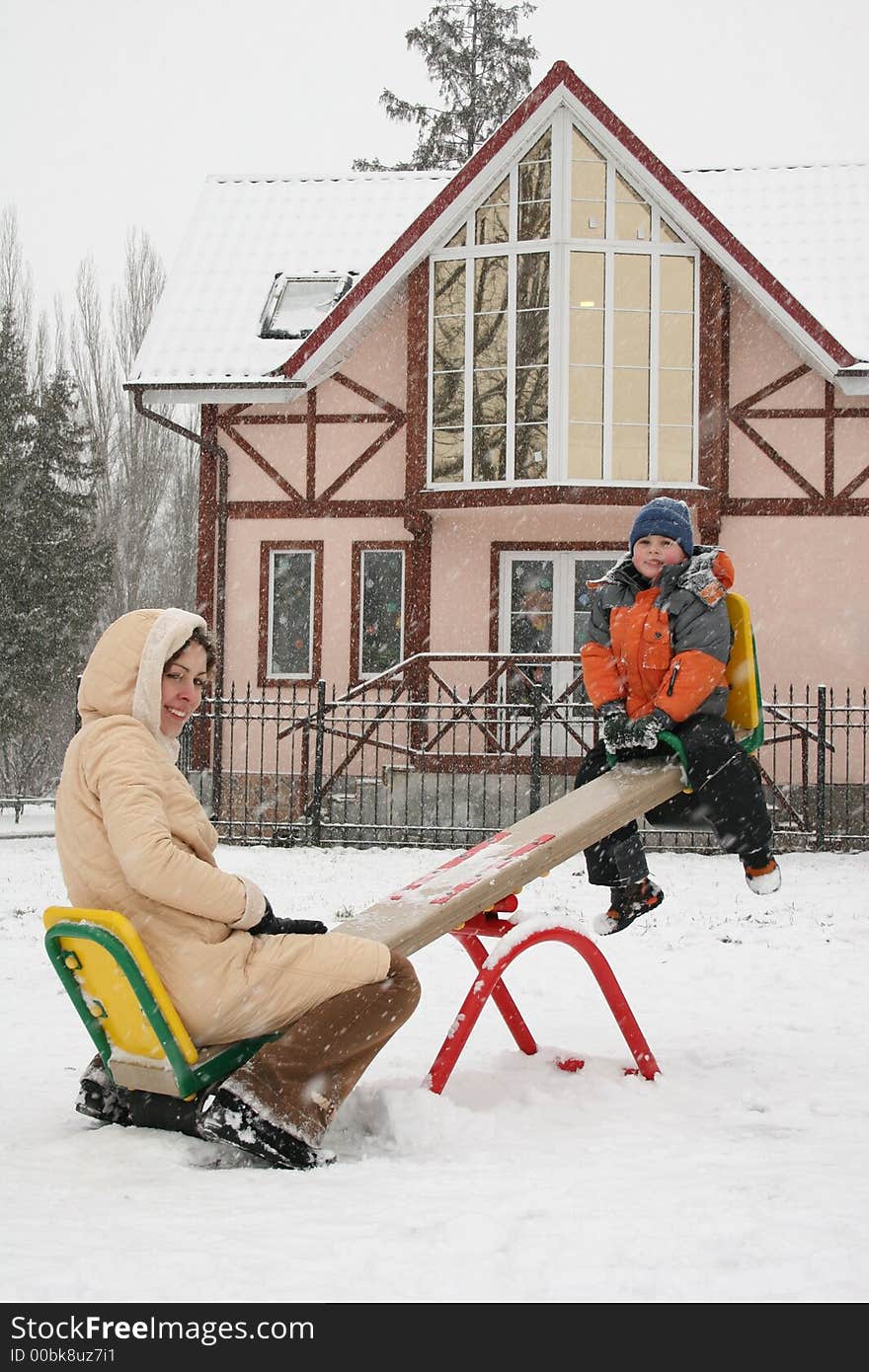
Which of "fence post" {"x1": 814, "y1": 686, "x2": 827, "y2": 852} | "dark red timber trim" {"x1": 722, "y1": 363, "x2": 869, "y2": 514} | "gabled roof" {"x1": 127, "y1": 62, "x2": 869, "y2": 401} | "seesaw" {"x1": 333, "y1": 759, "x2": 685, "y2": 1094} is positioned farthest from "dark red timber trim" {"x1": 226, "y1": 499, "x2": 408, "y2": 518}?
"seesaw" {"x1": 333, "y1": 759, "x2": 685, "y2": 1094}

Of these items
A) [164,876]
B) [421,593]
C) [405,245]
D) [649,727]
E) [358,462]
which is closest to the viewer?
[164,876]

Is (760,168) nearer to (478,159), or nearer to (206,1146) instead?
(478,159)

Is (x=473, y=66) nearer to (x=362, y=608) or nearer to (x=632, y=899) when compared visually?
(x=362, y=608)

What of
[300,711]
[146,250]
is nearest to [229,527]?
[300,711]

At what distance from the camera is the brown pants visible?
3953 mm

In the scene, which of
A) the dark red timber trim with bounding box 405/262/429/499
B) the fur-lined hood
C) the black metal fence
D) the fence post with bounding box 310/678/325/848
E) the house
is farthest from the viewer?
the dark red timber trim with bounding box 405/262/429/499

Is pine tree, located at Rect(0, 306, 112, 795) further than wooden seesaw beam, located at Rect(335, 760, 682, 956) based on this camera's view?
Yes

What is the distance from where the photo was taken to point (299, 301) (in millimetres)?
18781

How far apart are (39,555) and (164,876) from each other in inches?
893

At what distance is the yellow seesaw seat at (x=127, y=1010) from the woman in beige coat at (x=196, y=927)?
69 millimetres

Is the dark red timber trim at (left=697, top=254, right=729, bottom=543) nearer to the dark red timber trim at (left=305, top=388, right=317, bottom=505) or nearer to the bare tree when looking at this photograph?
the dark red timber trim at (left=305, top=388, right=317, bottom=505)

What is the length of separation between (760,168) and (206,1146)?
65.6ft

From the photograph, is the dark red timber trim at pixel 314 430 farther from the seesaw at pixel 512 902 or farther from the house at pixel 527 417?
the seesaw at pixel 512 902

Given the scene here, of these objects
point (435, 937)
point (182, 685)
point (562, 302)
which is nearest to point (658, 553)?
point (435, 937)
